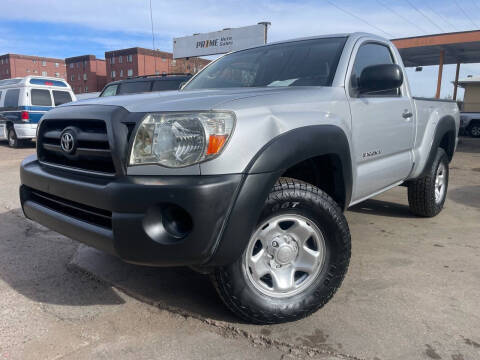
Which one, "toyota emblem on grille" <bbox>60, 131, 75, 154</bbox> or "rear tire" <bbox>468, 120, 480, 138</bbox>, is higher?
"toyota emblem on grille" <bbox>60, 131, 75, 154</bbox>

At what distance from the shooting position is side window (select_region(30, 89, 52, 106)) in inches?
510

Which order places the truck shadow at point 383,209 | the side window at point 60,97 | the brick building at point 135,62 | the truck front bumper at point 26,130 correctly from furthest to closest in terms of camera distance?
the brick building at point 135,62 < the side window at point 60,97 < the truck front bumper at point 26,130 < the truck shadow at point 383,209

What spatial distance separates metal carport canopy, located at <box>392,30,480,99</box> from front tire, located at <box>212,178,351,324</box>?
15.2 metres

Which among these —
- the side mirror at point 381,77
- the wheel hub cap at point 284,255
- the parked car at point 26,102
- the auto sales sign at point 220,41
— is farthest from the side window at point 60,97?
the wheel hub cap at point 284,255

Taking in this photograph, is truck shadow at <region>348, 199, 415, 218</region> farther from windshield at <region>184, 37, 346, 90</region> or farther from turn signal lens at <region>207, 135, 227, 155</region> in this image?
turn signal lens at <region>207, 135, 227, 155</region>

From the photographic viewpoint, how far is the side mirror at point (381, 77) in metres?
2.77

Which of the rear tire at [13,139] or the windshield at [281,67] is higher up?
the windshield at [281,67]

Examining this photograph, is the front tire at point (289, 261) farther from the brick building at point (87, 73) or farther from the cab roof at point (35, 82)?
the brick building at point (87, 73)

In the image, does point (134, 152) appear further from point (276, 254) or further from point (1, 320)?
point (1, 320)

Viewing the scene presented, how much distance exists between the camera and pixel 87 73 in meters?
64.7

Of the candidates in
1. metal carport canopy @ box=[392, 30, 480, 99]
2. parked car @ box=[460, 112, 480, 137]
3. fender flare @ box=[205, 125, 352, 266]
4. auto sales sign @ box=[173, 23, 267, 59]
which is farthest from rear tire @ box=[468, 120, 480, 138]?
fender flare @ box=[205, 125, 352, 266]

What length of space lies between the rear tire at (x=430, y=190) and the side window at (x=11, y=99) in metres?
12.6

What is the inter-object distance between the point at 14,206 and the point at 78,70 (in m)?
67.6

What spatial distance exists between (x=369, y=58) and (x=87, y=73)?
6818 cm
